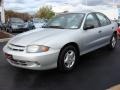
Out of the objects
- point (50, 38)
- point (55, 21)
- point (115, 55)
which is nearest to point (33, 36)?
point (50, 38)

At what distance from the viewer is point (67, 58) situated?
19.1ft

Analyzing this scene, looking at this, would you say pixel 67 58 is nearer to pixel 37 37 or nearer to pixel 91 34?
pixel 37 37

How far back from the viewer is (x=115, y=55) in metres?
7.54

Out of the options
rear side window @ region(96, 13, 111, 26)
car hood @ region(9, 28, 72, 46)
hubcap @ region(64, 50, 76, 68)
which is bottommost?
hubcap @ region(64, 50, 76, 68)

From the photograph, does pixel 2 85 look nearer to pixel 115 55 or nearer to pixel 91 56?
pixel 91 56

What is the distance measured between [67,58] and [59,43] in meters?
0.51

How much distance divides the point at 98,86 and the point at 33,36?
81.9 inches

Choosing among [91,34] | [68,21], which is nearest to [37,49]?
[68,21]

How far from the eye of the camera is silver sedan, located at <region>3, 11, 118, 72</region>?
17.5ft

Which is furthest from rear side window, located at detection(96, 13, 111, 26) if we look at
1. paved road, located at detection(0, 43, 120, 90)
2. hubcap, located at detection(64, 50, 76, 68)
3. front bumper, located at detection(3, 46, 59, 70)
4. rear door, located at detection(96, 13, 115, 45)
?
front bumper, located at detection(3, 46, 59, 70)

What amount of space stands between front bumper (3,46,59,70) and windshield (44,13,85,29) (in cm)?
128

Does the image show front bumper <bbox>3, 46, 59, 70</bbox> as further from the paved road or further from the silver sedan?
the paved road

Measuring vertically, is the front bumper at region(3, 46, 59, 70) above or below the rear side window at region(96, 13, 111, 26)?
below

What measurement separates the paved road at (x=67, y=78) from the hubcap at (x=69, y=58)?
0.21 m
